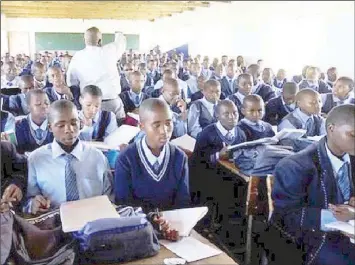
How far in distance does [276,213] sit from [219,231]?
1478mm

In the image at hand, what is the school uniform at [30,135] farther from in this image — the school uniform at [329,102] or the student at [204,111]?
the school uniform at [329,102]

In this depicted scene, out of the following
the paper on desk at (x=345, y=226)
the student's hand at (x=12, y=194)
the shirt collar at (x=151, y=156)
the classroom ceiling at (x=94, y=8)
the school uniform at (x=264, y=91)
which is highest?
the classroom ceiling at (x=94, y=8)

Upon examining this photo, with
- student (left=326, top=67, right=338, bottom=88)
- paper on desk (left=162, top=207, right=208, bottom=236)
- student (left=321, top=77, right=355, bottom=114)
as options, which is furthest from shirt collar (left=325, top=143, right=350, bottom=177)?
student (left=326, top=67, right=338, bottom=88)

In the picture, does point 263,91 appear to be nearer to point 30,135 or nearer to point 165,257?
point 30,135

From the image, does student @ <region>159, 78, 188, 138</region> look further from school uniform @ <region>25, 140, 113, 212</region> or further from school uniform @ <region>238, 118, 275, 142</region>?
school uniform @ <region>25, 140, 113, 212</region>

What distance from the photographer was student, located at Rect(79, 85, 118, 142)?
347 centimetres

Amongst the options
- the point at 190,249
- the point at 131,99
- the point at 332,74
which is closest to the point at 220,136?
the point at 190,249

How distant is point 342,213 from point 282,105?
326 cm

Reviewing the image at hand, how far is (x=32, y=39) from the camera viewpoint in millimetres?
13078

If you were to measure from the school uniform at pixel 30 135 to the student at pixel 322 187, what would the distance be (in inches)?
66.6

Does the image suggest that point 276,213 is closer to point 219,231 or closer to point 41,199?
point 41,199


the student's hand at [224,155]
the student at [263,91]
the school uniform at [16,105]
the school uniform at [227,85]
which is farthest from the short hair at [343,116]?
the school uniform at [227,85]

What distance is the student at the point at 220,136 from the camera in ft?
11.2

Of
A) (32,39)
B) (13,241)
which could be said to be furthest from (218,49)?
(13,241)
